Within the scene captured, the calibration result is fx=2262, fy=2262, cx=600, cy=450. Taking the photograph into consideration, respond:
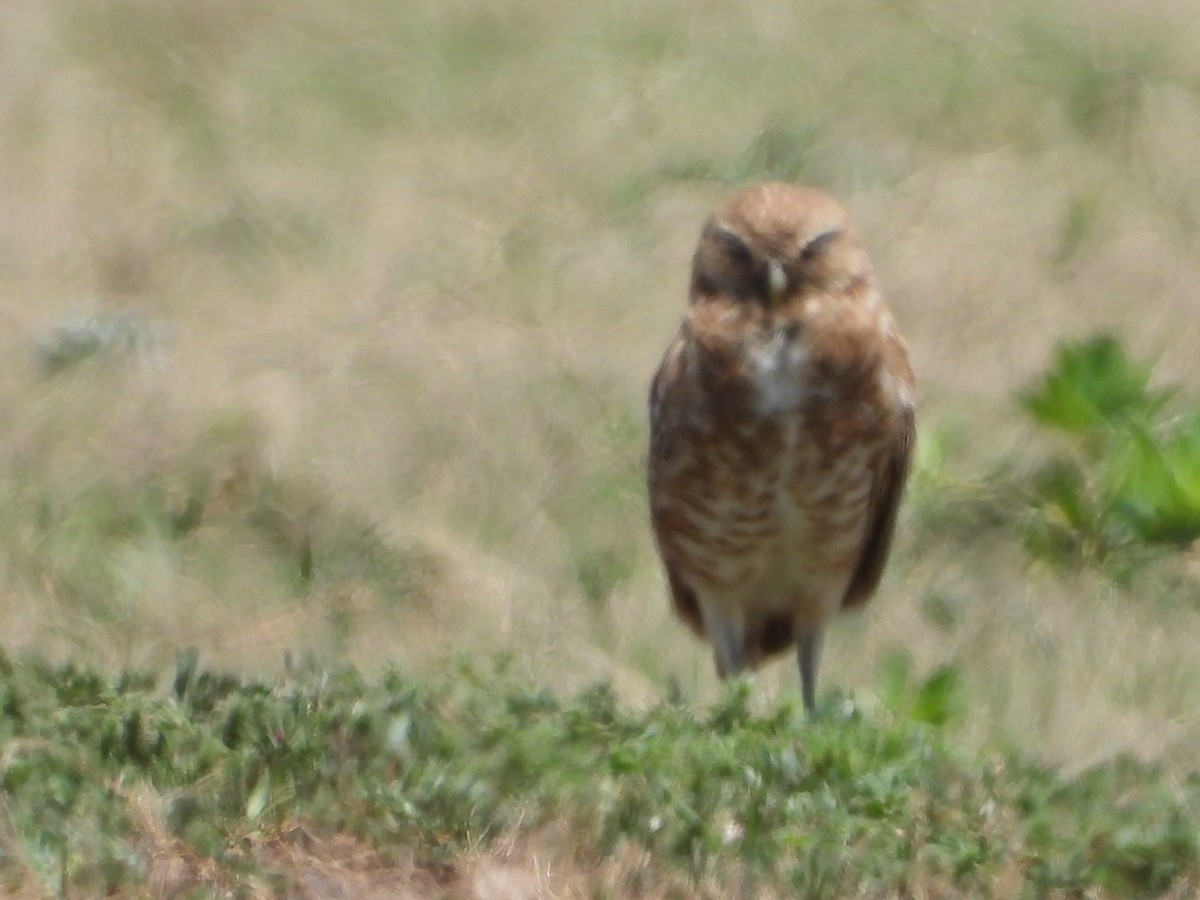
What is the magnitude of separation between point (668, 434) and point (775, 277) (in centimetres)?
60

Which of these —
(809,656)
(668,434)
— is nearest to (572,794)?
(668,434)

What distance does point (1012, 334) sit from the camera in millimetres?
8102

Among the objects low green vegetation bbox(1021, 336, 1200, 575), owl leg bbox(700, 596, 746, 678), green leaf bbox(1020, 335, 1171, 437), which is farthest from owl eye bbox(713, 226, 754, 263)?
green leaf bbox(1020, 335, 1171, 437)

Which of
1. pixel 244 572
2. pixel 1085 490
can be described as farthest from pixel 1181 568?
pixel 244 572

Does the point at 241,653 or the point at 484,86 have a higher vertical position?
the point at 484,86

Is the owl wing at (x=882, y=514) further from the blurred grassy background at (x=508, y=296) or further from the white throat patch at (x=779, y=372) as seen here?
the white throat patch at (x=779, y=372)

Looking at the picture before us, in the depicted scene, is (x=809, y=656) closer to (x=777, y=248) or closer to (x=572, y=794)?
(x=777, y=248)

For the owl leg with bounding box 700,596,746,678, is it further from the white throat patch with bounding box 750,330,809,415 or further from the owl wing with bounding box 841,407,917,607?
the white throat patch with bounding box 750,330,809,415

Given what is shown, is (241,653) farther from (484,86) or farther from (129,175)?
(484,86)

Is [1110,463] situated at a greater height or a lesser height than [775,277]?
lesser

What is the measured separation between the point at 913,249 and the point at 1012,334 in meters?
0.63

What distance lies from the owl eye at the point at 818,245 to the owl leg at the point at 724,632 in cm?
111

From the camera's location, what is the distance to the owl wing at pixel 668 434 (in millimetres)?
5703

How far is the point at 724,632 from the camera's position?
20.1ft
